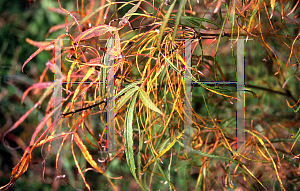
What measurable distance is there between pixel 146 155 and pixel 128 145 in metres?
0.14

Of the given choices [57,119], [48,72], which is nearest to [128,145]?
[57,119]

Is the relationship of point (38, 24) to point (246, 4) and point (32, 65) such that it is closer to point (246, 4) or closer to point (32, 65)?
point (32, 65)

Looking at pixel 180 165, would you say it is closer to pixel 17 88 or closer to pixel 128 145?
pixel 128 145

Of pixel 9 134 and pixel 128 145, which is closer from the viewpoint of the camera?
pixel 128 145

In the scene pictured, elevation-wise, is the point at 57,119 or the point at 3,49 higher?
the point at 3,49

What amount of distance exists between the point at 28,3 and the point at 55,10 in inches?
1.9

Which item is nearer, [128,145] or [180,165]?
[128,145]

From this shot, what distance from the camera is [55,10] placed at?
1.23ft

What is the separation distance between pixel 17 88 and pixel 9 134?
8 cm

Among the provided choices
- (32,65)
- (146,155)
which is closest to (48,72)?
(32,65)

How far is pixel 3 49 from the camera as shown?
1.28 feet

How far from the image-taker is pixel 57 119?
311 mm

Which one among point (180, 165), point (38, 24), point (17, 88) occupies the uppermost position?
point (38, 24)

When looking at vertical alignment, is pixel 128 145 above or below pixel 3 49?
below
